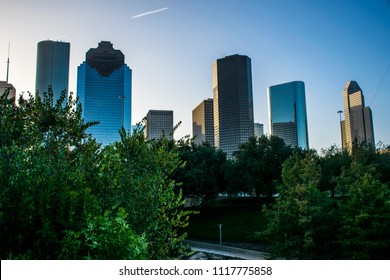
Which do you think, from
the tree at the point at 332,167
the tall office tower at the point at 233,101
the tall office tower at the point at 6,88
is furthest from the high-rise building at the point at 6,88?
the tall office tower at the point at 233,101

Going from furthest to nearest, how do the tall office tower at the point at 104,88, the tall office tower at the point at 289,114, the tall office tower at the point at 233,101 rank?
1. the tall office tower at the point at 289,114
2. the tall office tower at the point at 233,101
3. the tall office tower at the point at 104,88

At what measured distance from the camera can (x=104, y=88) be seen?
333 feet

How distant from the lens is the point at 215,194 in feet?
78.3

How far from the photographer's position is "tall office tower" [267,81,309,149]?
151375 mm

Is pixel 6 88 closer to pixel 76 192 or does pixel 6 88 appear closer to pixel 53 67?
pixel 53 67

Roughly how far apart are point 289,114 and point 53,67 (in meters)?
157

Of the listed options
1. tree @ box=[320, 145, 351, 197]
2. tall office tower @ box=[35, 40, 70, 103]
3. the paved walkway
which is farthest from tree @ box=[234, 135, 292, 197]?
tall office tower @ box=[35, 40, 70, 103]

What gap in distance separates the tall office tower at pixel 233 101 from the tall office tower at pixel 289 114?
1569cm

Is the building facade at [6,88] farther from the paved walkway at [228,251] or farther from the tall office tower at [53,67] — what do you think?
the paved walkway at [228,251]

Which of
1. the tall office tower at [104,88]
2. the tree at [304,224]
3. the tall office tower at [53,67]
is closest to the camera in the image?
the tall office tower at [53,67]

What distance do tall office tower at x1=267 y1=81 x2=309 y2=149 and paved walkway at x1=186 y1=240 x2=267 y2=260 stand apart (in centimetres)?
13805

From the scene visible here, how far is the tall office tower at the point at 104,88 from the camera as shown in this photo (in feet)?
285
